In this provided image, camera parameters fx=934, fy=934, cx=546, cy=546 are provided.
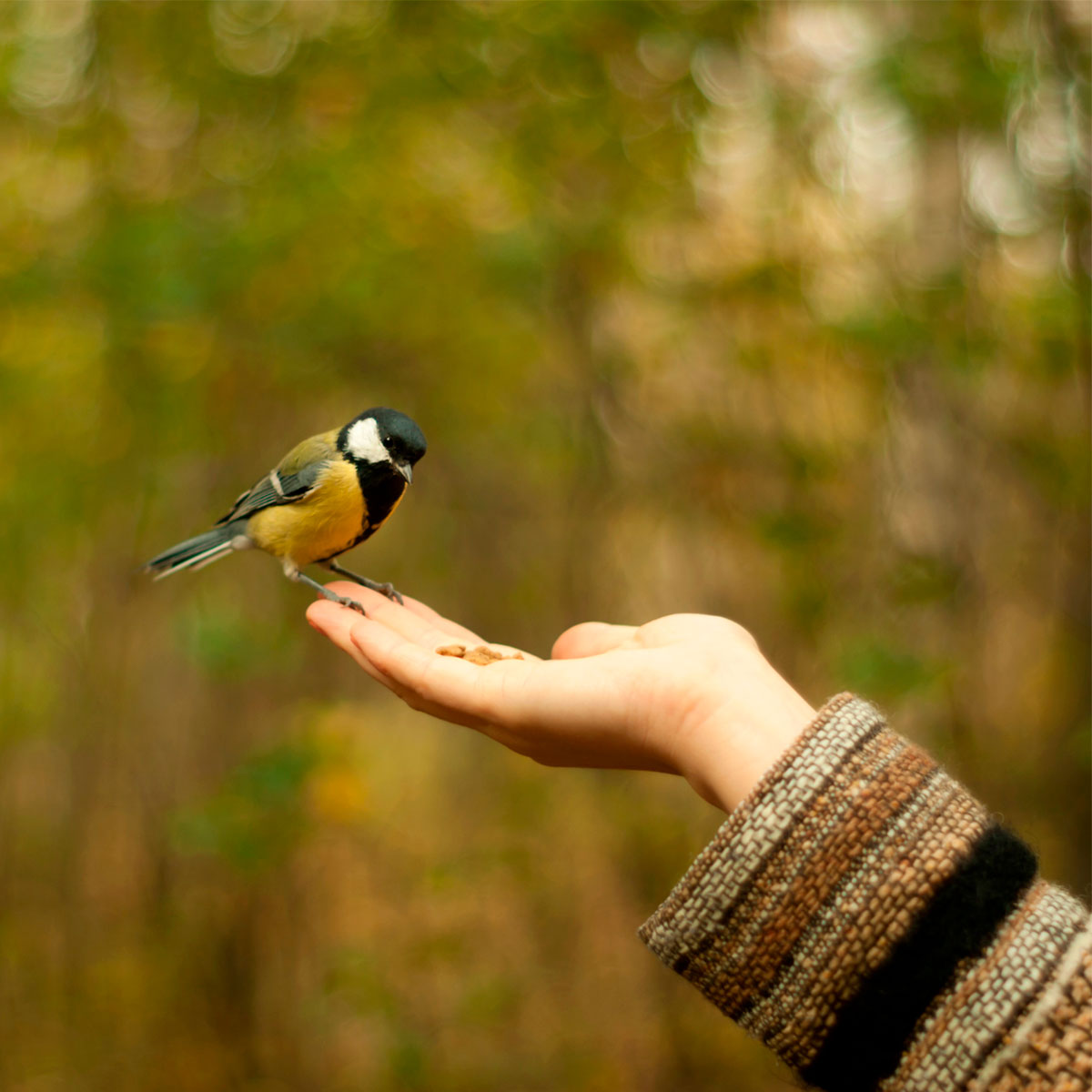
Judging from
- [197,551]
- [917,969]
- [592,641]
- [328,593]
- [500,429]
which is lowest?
[917,969]

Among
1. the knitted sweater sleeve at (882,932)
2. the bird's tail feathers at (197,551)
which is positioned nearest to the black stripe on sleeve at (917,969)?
the knitted sweater sleeve at (882,932)

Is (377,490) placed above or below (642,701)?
above

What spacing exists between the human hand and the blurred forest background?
1.34 metres

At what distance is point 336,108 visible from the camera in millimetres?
2988

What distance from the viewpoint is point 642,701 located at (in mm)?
1239

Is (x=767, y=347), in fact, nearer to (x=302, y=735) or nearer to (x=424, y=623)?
(x=424, y=623)

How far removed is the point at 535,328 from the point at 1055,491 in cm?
169

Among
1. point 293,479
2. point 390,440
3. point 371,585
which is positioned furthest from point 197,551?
point 390,440

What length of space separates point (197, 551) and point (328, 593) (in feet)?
1.36

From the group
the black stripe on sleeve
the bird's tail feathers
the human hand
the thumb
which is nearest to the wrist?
the human hand

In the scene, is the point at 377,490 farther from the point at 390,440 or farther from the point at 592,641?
the point at 592,641

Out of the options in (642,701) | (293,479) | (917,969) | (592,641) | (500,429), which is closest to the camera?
(917,969)

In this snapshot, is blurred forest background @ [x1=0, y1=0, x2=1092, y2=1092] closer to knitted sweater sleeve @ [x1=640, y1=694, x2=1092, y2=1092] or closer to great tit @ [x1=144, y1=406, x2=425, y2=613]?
great tit @ [x1=144, y1=406, x2=425, y2=613]

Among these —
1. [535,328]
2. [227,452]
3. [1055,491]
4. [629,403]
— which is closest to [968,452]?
[1055,491]
